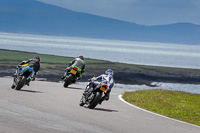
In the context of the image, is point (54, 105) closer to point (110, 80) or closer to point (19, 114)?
point (110, 80)

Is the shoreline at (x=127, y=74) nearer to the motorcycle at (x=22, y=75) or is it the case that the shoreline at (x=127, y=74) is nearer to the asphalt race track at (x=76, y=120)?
the motorcycle at (x=22, y=75)

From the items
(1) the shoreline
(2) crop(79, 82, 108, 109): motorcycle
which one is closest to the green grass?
(2) crop(79, 82, 108, 109): motorcycle

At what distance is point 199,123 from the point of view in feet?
46.0

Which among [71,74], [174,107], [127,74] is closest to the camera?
[174,107]

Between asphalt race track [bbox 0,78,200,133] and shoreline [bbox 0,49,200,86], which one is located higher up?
asphalt race track [bbox 0,78,200,133]

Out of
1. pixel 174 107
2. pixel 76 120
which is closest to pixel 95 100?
pixel 76 120

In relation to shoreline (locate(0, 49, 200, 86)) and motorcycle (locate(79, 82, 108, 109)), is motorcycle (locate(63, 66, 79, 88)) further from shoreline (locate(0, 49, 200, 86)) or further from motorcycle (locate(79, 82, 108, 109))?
shoreline (locate(0, 49, 200, 86))

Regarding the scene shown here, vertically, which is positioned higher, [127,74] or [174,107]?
[174,107]

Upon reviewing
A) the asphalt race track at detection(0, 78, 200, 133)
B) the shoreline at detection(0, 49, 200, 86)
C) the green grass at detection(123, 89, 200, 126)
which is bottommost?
the shoreline at detection(0, 49, 200, 86)

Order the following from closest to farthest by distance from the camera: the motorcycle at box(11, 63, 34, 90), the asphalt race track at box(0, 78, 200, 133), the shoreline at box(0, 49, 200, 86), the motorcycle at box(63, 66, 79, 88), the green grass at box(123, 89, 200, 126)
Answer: the asphalt race track at box(0, 78, 200, 133) → the green grass at box(123, 89, 200, 126) → the motorcycle at box(11, 63, 34, 90) → the motorcycle at box(63, 66, 79, 88) → the shoreline at box(0, 49, 200, 86)

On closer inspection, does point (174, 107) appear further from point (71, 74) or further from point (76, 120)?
point (76, 120)

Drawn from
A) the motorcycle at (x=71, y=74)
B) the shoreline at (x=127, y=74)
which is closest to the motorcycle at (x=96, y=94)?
the motorcycle at (x=71, y=74)

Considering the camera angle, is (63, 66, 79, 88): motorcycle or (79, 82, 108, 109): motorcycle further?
(63, 66, 79, 88): motorcycle

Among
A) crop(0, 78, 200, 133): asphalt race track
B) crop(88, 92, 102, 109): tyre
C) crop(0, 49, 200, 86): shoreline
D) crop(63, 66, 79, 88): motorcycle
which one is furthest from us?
crop(0, 49, 200, 86): shoreline
